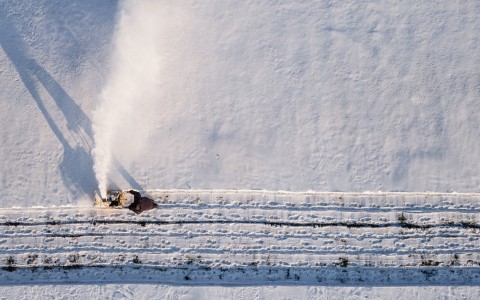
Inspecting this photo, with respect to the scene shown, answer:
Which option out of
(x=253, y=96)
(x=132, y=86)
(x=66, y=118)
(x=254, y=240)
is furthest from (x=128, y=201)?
(x=253, y=96)

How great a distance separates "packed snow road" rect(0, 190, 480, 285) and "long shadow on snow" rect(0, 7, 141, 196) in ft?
2.89

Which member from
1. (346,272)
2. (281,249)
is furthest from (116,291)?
(346,272)

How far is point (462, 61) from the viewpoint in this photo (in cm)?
1320

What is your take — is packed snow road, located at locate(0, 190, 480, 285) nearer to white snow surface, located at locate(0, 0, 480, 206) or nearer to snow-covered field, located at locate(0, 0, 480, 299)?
snow-covered field, located at locate(0, 0, 480, 299)

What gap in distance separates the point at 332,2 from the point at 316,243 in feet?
24.4

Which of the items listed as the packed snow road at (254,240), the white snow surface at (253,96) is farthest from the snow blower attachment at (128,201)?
the white snow surface at (253,96)

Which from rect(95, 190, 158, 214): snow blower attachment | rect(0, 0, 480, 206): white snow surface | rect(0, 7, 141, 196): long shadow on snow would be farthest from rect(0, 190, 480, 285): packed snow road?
rect(0, 7, 141, 196): long shadow on snow

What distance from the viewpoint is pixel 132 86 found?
1309 centimetres

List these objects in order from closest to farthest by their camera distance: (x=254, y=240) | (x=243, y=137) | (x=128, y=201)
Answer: (x=128, y=201) → (x=254, y=240) → (x=243, y=137)

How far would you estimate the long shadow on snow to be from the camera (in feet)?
42.2

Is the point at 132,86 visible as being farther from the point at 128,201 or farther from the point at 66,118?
the point at 128,201

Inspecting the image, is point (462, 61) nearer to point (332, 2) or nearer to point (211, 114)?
point (332, 2)

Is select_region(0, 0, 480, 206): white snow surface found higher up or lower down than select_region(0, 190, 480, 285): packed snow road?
higher up

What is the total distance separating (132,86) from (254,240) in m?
5.91
